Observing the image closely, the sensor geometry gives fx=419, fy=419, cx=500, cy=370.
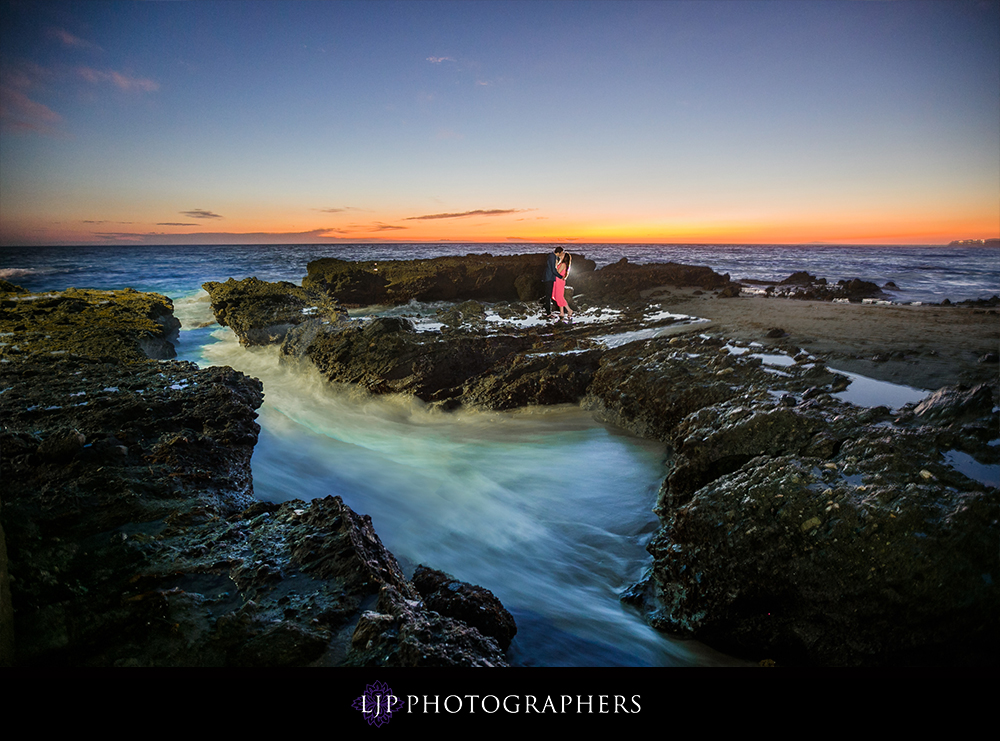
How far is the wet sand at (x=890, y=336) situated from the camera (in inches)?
124

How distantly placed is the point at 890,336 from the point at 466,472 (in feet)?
14.7

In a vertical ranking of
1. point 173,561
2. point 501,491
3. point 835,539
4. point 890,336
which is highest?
point 890,336

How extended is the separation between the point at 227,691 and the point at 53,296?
11.9ft

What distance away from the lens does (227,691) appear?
1.44m

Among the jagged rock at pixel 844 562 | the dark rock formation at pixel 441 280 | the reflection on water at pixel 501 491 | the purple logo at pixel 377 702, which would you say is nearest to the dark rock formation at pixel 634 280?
the dark rock formation at pixel 441 280

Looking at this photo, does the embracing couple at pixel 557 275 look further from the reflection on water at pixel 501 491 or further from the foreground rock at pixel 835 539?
the foreground rock at pixel 835 539

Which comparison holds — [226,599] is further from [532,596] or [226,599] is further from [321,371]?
[321,371]

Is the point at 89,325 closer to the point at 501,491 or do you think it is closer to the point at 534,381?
the point at 501,491

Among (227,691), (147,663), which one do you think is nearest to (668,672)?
(227,691)

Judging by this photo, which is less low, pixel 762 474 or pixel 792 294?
pixel 792 294

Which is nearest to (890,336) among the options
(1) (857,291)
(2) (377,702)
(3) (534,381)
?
(3) (534,381)

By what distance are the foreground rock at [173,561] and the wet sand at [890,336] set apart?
3.28 meters

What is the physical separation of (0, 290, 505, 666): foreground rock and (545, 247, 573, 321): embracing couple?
4.33 metres

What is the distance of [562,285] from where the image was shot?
650 centimetres
